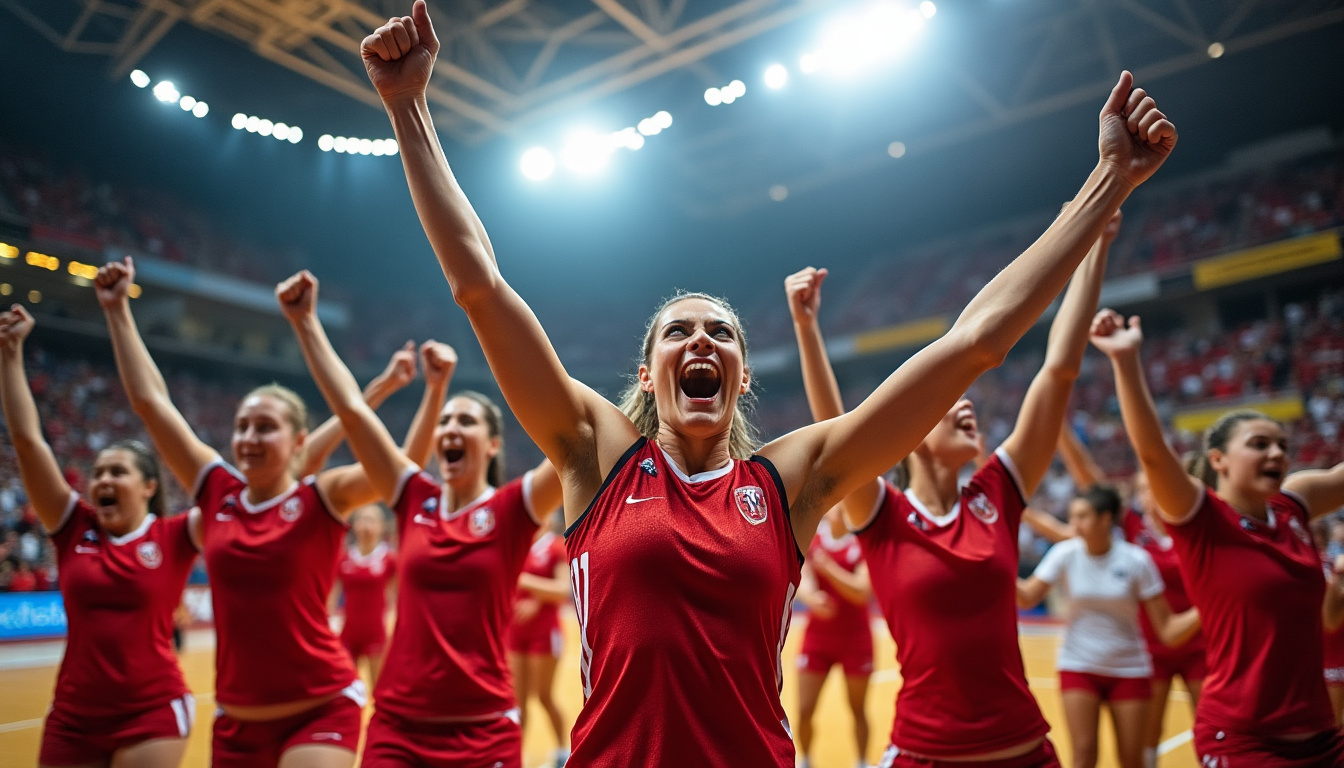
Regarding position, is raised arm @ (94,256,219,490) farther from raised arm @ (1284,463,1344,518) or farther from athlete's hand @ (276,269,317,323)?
raised arm @ (1284,463,1344,518)

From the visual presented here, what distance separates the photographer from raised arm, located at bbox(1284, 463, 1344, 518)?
3820mm

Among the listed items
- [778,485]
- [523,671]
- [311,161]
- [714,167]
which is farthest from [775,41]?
[778,485]

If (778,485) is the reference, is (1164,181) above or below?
above

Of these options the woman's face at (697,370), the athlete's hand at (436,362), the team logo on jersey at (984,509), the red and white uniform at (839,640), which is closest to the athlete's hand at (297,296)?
the athlete's hand at (436,362)

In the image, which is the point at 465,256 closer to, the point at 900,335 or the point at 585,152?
the point at 585,152

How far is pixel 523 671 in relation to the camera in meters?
7.22

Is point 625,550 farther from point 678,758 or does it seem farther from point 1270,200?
point 1270,200

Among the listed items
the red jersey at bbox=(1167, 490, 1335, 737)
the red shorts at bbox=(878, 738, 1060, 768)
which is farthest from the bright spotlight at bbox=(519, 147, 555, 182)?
the red shorts at bbox=(878, 738, 1060, 768)

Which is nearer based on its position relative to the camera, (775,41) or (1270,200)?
(775,41)

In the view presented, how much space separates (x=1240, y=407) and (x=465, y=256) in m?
21.2

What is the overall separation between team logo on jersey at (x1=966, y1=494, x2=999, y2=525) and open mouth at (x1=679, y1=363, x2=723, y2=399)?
1.73m

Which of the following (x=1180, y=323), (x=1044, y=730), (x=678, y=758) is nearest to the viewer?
(x=678, y=758)

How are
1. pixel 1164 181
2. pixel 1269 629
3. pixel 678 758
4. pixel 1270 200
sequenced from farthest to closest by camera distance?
→ pixel 1164 181
pixel 1270 200
pixel 1269 629
pixel 678 758

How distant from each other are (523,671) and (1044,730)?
517 centimetres
